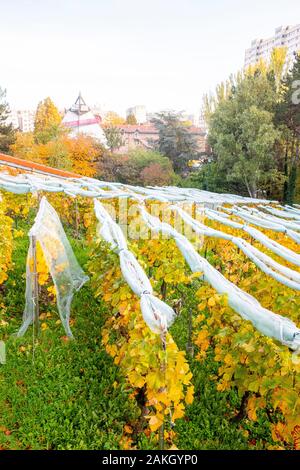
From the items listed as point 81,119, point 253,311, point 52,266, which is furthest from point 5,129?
point 253,311

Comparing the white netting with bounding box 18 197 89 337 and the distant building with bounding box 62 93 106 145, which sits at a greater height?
the distant building with bounding box 62 93 106 145

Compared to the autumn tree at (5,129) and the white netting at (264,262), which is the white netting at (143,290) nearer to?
the white netting at (264,262)

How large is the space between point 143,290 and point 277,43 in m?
82.5

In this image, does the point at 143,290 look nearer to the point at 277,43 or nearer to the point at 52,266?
the point at 52,266

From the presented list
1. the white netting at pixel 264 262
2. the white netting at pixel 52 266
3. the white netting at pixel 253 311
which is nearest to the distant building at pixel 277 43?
the white netting at pixel 264 262

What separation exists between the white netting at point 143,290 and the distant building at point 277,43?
235 feet

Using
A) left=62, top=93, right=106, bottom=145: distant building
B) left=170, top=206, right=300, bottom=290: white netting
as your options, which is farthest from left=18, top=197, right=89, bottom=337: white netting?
left=62, top=93, right=106, bottom=145: distant building

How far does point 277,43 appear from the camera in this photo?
235ft

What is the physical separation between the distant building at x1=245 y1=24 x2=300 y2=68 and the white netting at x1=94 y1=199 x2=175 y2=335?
7175cm

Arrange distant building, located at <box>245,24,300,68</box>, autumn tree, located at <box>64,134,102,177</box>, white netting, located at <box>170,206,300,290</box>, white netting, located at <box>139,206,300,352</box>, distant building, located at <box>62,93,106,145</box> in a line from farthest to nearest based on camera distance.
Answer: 1. distant building, located at <box>245,24,300,68</box>
2. distant building, located at <box>62,93,106,145</box>
3. autumn tree, located at <box>64,134,102,177</box>
4. white netting, located at <box>170,206,300,290</box>
5. white netting, located at <box>139,206,300,352</box>

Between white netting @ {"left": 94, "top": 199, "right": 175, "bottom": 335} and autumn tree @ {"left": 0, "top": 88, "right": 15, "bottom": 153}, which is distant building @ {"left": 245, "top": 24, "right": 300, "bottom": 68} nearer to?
autumn tree @ {"left": 0, "top": 88, "right": 15, "bottom": 153}

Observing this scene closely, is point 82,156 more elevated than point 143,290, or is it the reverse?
point 82,156

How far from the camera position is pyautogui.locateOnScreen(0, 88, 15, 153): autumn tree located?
2410 cm
